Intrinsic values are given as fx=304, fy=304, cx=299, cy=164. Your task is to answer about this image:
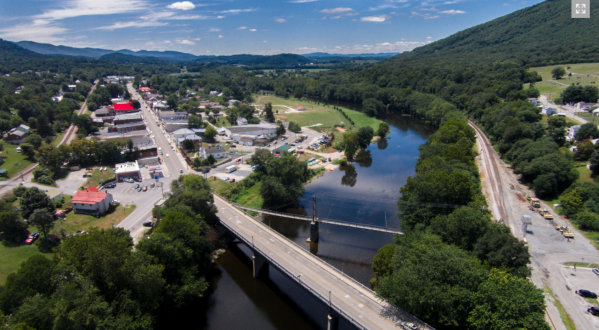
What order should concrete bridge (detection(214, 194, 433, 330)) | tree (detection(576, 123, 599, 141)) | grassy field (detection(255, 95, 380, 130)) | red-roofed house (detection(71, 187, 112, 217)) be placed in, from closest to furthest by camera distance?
1. concrete bridge (detection(214, 194, 433, 330))
2. red-roofed house (detection(71, 187, 112, 217))
3. tree (detection(576, 123, 599, 141))
4. grassy field (detection(255, 95, 380, 130))

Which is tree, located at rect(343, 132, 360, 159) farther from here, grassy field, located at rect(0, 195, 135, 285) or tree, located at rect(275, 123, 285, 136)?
grassy field, located at rect(0, 195, 135, 285)

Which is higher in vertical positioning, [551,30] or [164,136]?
[551,30]

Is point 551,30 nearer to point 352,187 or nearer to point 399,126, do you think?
point 399,126

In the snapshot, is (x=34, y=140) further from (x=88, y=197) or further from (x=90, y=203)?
(x=90, y=203)

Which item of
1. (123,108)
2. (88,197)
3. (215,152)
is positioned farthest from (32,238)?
(123,108)

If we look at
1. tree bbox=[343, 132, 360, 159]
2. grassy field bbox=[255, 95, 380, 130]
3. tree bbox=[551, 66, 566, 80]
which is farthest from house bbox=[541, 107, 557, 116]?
tree bbox=[343, 132, 360, 159]

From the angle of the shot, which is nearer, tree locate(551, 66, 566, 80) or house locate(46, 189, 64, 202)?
house locate(46, 189, 64, 202)

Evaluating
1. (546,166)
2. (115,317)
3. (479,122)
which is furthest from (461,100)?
(115,317)
